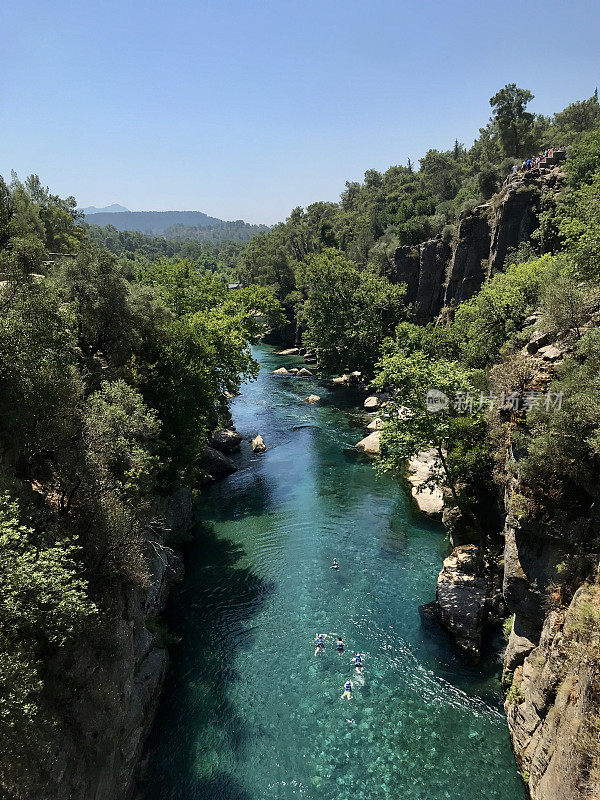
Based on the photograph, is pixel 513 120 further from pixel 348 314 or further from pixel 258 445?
pixel 258 445

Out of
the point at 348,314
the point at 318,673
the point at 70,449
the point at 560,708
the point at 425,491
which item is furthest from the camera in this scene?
the point at 348,314

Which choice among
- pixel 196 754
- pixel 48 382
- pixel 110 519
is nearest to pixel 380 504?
pixel 196 754

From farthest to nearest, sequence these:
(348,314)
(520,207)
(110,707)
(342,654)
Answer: (348,314), (520,207), (342,654), (110,707)

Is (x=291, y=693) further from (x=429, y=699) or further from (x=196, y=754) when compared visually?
(x=429, y=699)

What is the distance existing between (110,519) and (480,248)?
4704cm

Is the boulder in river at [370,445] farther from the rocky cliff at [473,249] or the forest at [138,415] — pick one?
the rocky cliff at [473,249]

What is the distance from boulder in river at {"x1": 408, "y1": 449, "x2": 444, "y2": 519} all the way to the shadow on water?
10.8 meters

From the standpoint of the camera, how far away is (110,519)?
45.0ft

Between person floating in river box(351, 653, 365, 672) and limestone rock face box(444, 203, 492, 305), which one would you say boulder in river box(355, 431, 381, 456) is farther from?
limestone rock face box(444, 203, 492, 305)

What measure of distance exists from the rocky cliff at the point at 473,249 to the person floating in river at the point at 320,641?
1521 inches

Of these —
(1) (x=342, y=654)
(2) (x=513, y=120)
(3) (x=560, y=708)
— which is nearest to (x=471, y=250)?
(2) (x=513, y=120)

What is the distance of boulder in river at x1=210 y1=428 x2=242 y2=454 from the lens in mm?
37000

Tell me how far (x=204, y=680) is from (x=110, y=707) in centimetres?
614

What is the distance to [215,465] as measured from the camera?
33688mm
